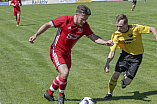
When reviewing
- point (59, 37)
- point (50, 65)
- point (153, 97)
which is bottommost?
point (50, 65)

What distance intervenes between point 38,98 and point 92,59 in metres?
5.53

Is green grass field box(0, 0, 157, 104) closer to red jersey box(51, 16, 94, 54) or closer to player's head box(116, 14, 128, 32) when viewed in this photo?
red jersey box(51, 16, 94, 54)

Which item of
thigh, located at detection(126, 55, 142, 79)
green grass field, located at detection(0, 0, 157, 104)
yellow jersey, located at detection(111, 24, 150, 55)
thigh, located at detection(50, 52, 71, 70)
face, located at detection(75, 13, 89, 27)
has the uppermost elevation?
face, located at detection(75, 13, 89, 27)

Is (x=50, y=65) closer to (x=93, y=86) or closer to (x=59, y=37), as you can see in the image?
(x=93, y=86)

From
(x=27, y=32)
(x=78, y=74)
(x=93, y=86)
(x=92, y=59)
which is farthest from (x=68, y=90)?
(x=27, y=32)

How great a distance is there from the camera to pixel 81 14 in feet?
23.7

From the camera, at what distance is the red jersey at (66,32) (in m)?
7.56

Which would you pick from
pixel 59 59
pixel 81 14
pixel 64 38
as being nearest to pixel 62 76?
pixel 59 59

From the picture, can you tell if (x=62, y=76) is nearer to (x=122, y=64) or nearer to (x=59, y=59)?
(x=59, y=59)

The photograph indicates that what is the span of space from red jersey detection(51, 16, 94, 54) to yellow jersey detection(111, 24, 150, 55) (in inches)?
31.1

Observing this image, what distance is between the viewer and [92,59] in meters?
13.6

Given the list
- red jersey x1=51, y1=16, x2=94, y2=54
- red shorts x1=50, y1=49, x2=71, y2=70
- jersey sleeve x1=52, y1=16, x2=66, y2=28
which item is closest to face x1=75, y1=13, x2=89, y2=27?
red jersey x1=51, y1=16, x2=94, y2=54

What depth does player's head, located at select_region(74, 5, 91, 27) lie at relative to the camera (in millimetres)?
7145

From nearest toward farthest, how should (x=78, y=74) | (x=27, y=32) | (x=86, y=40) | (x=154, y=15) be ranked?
(x=78, y=74) < (x=86, y=40) < (x=27, y=32) < (x=154, y=15)
